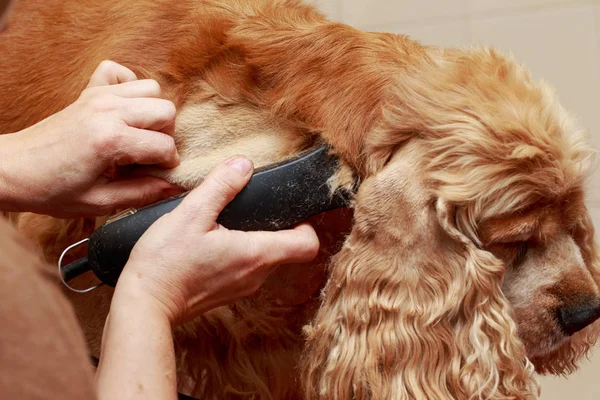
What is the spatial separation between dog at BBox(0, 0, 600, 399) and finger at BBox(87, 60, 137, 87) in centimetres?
4

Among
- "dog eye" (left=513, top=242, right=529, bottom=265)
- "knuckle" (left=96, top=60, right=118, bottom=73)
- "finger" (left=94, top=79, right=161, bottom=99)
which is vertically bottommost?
"dog eye" (left=513, top=242, right=529, bottom=265)

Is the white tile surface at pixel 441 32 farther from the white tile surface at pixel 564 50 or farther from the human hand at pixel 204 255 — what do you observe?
the human hand at pixel 204 255

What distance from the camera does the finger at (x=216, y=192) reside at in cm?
99

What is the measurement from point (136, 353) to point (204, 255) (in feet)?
0.58

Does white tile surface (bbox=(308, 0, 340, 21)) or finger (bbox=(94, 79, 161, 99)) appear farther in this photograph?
white tile surface (bbox=(308, 0, 340, 21))

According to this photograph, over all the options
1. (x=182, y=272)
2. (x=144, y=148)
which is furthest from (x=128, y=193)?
(x=182, y=272)

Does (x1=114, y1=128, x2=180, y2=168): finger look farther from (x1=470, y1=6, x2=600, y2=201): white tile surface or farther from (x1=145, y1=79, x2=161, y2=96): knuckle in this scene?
(x1=470, y1=6, x2=600, y2=201): white tile surface

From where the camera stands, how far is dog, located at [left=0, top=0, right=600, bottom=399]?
39.9 inches

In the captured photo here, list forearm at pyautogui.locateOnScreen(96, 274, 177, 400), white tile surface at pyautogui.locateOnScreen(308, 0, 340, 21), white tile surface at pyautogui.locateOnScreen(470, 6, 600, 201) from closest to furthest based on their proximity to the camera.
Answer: forearm at pyautogui.locateOnScreen(96, 274, 177, 400)
white tile surface at pyautogui.locateOnScreen(470, 6, 600, 201)
white tile surface at pyautogui.locateOnScreen(308, 0, 340, 21)

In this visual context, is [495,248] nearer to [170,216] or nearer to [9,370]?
[170,216]

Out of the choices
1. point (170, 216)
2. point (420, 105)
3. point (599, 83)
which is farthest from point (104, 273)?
point (599, 83)

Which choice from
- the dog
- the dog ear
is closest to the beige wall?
the dog

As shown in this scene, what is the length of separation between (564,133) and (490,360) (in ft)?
0.96

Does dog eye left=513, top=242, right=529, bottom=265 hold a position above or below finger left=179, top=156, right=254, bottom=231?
below
